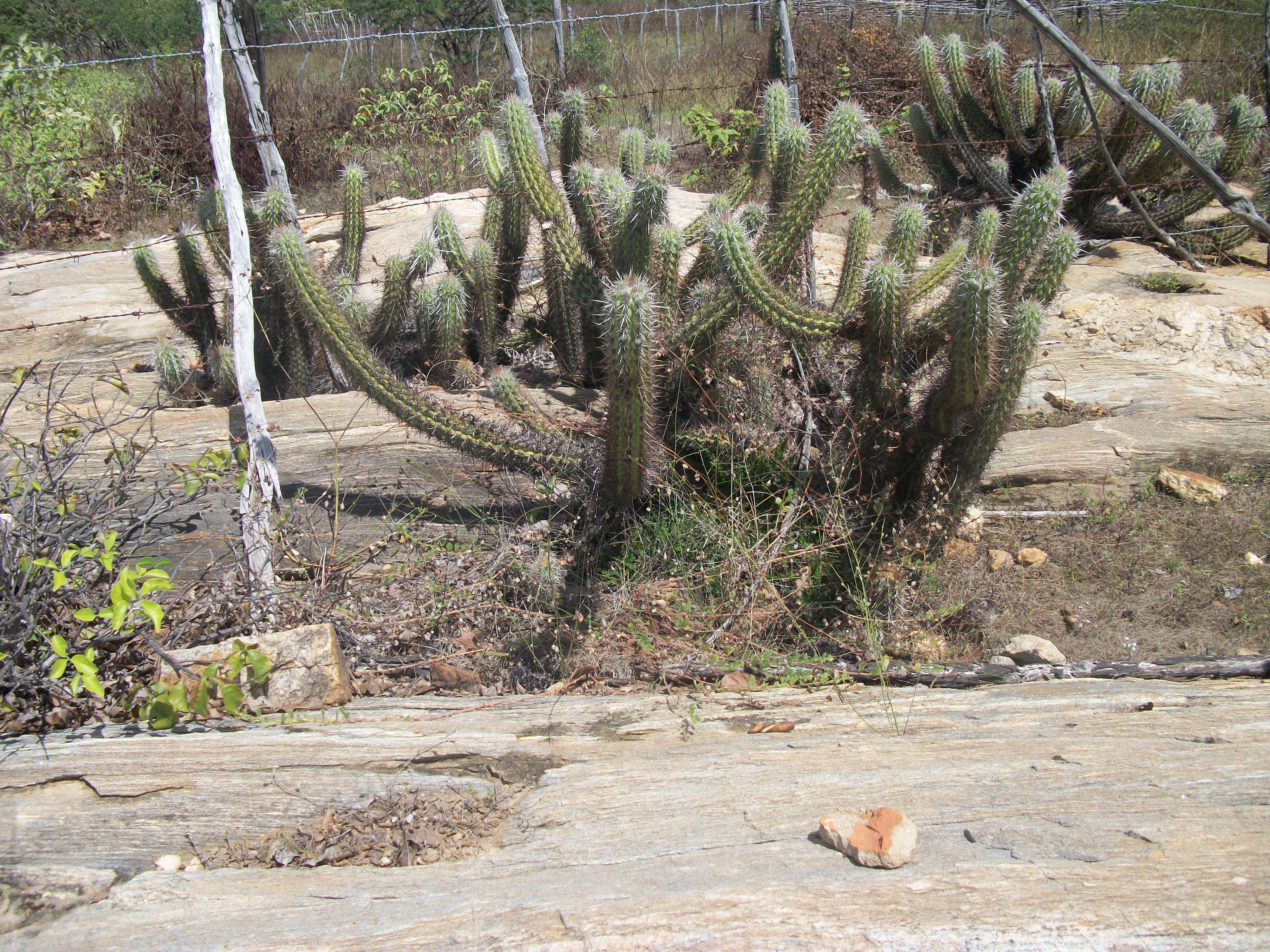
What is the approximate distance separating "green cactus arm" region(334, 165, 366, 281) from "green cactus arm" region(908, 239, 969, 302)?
3743mm

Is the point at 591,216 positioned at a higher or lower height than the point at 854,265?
higher

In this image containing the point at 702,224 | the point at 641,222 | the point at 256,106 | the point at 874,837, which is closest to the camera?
the point at 874,837

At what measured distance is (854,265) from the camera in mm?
4078

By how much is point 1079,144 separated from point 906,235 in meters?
3.95

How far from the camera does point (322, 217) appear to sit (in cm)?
627

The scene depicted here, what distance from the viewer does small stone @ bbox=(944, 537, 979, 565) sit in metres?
3.95

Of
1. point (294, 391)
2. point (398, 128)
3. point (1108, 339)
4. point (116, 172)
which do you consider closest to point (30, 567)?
point (294, 391)

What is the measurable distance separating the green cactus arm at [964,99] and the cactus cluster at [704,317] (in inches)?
95.3

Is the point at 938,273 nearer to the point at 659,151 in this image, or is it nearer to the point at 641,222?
the point at 641,222

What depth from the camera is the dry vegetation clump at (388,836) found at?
211cm

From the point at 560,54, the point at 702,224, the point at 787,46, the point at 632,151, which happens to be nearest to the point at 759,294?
the point at 702,224

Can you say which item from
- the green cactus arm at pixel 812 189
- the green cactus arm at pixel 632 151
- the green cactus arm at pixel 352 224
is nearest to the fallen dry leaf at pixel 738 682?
the green cactus arm at pixel 812 189

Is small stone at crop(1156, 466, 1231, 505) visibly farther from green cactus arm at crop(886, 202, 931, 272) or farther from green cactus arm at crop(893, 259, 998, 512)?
green cactus arm at crop(886, 202, 931, 272)

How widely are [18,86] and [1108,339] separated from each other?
937cm
